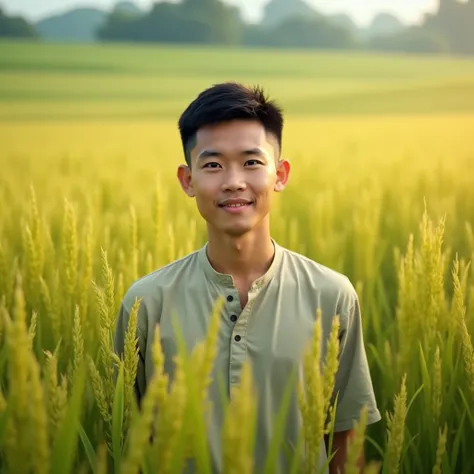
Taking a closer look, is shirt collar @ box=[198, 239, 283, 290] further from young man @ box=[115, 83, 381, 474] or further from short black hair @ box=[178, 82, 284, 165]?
short black hair @ box=[178, 82, 284, 165]

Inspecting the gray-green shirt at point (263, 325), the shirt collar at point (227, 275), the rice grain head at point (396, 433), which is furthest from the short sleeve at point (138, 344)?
the rice grain head at point (396, 433)

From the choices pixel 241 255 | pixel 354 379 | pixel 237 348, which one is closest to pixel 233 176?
pixel 241 255

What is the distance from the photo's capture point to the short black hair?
980mm

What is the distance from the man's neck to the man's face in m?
0.02

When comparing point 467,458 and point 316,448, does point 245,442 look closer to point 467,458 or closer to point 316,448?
point 316,448

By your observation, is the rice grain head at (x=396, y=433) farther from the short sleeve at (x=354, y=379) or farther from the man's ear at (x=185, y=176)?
the man's ear at (x=185, y=176)

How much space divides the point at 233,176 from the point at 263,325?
21 centimetres

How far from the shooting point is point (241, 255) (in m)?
0.98

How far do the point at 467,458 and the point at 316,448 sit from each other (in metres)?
0.57

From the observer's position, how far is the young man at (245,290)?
93cm

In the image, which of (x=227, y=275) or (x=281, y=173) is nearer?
(x=227, y=275)

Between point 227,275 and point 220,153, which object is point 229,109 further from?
point 227,275

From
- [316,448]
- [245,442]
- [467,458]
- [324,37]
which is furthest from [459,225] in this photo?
[324,37]

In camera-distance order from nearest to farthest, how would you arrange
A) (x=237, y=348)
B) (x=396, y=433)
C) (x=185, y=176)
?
(x=396, y=433) → (x=237, y=348) → (x=185, y=176)
